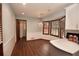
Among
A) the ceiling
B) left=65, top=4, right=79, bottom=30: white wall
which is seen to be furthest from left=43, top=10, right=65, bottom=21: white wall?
left=65, top=4, right=79, bottom=30: white wall

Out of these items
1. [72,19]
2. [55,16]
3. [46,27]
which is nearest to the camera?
[55,16]

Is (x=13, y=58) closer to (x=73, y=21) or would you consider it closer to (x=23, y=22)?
(x=23, y=22)

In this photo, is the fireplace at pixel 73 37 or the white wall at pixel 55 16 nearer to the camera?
the white wall at pixel 55 16

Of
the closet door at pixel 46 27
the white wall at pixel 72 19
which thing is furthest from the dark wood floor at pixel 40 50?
the white wall at pixel 72 19

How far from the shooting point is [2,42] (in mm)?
1604

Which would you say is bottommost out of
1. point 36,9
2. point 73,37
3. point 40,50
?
point 40,50

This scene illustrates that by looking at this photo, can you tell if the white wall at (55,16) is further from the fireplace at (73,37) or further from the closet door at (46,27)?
the fireplace at (73,37)

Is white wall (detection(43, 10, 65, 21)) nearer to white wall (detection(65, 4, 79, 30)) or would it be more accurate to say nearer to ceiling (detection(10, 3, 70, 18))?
ceiling (detection(10, 3, 70, 18))

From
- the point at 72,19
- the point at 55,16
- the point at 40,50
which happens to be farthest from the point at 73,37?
the point at 40,50

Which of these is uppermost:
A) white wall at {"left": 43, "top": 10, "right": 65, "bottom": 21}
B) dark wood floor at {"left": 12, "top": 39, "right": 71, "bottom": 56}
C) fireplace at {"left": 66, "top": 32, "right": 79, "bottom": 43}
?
white wall at {"left": 43, "top": 10, "right": 65, "bottom": 21}

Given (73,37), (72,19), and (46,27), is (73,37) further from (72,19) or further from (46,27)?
(46,27)

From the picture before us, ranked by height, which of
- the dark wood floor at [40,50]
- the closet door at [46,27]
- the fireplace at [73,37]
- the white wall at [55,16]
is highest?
the white wall at [55,16]

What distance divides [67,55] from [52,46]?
34 cm

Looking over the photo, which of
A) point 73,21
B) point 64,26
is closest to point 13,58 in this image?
point 64,26
